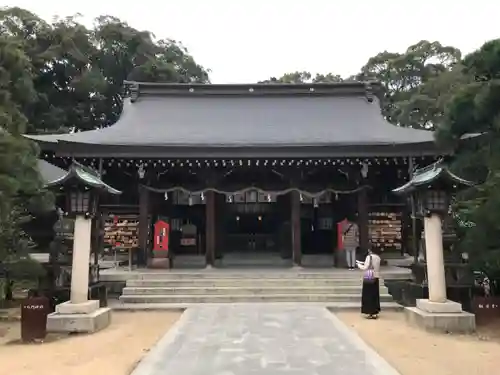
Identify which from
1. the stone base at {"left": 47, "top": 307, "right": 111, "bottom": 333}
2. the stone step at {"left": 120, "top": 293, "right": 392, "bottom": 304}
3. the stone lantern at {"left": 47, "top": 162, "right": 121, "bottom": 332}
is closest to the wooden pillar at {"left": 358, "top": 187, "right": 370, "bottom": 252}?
the stone step at {"left": 120, "top": 293, "right": 392, "bottom": 304}

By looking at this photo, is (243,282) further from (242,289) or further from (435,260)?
(435,260)

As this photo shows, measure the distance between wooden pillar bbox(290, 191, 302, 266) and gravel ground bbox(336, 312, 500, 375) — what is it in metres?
6.05

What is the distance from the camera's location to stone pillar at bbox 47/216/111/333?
29.6 feet

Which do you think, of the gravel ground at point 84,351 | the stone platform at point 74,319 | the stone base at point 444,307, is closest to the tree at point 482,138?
the stone base at point 444,307

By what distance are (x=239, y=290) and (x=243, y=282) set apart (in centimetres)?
61

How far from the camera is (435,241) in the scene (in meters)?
9.75

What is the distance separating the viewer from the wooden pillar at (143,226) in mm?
16453

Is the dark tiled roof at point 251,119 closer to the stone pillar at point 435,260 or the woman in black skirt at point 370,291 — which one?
the woman in black skirt at point 370,291

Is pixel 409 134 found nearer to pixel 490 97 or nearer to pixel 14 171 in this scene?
pixel 490 97

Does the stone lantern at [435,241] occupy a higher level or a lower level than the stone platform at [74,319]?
higher

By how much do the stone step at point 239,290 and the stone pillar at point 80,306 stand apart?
3155 millimetres

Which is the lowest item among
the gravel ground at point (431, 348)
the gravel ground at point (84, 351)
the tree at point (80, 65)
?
the gravel ground at point (84, 351)

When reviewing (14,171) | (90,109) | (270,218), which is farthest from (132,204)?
(90,109)

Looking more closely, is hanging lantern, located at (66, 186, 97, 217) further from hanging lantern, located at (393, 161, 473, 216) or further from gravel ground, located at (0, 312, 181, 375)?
hanging lantern, located at (393, 161, 473, 216)
